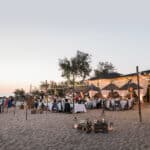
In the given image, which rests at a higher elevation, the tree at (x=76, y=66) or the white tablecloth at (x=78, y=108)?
the tree at (x=76, y=66)

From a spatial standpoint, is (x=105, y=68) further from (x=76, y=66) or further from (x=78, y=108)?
(x=78, y=108)

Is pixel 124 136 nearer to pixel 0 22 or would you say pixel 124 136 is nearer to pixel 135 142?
pixel 135 142

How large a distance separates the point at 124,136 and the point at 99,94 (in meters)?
22.3

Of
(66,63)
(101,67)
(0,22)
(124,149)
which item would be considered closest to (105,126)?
(124,149)

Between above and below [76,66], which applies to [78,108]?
below

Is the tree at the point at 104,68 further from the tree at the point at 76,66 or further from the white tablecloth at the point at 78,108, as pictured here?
the white tablecloth at the point at 78,108

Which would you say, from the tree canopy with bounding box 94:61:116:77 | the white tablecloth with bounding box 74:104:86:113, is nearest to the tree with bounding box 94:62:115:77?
the tree canopy with bounding box 94:61:116:77

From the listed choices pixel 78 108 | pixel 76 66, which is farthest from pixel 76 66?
pixel 78 108

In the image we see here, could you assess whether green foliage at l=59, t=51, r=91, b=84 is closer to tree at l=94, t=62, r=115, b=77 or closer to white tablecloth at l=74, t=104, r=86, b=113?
tree at l=94, t=62, r=115, b=77

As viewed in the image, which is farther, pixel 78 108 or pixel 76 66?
pixel 76 66

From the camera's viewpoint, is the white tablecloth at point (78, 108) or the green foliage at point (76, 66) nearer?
the white tablecloth at point (78, 108)

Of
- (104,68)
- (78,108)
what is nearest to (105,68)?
(104,68)

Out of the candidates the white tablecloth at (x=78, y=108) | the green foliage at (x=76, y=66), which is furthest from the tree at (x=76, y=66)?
the white tablecloth at (x=78, y=108)

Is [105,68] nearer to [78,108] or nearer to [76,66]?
[76,66]
